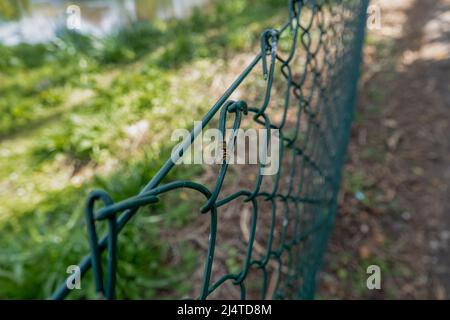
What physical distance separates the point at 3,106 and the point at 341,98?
4.01 m

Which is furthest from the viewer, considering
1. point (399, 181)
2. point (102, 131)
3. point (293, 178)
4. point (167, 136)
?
point (102, 131)

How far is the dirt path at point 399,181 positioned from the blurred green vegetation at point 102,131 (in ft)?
3.47

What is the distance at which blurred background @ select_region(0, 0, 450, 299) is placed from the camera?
75.2 inches

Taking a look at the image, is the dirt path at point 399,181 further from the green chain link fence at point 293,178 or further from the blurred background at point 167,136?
the green chain link fence at point 293,178

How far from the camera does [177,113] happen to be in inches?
123

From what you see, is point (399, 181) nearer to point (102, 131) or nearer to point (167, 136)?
point (167, 136)

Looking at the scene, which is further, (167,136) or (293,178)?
(167,136)

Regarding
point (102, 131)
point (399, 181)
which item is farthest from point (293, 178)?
point (102, 131)

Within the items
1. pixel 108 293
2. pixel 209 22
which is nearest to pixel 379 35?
pixel 209 22

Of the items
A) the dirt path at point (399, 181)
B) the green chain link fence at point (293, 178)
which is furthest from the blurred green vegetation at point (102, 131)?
the dirt path at point (399, 181)

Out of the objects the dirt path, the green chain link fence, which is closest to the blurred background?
the dirt path

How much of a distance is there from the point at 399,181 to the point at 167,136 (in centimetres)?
196

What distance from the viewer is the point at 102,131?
120 inches

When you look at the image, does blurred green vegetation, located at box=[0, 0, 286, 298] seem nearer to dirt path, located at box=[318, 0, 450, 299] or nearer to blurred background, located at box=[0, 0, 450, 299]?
blurred background, located at box=[0, 0, 450, 299]
